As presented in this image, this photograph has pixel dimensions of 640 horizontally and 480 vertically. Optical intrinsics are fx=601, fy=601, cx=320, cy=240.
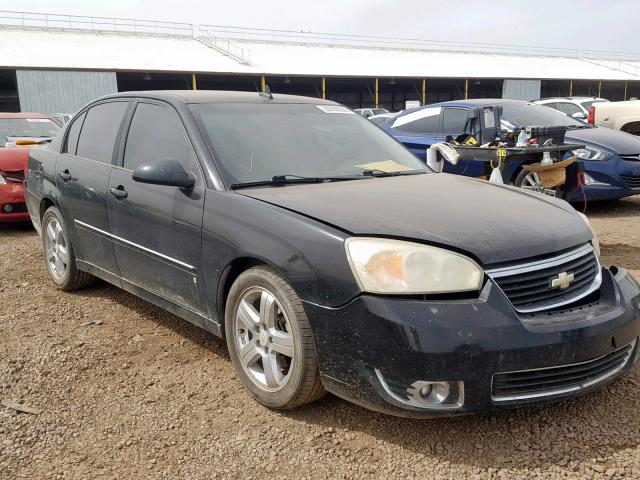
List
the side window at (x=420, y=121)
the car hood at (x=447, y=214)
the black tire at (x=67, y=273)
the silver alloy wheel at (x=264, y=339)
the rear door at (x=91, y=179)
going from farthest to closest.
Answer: the side window at (x=420, y=121), the black tire at (x=67, y=273), the rear door at (x=91, y=179), the silver alloy wheel at (x=264, y=339), the car hood at (x=447, y=214)

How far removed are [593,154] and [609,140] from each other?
1.48 feet

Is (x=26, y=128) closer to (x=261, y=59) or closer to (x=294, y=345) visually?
(x=294, y=345)

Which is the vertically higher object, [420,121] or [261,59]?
[261,59]

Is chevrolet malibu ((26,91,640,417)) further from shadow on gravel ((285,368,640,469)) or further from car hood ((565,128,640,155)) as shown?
car hood ((565,128,640,155))

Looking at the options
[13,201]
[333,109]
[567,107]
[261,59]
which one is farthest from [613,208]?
[261,59]

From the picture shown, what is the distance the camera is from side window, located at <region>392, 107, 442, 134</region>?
318 inches

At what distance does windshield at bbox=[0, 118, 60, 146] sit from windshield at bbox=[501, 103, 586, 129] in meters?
6.31

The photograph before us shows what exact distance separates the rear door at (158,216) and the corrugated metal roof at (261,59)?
77.5 ft

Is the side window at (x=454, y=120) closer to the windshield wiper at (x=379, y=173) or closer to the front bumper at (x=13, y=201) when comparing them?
the windshield wiper at (x=379, y=173)

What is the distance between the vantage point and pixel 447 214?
9.17 feet

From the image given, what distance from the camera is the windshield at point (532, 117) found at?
773 centimetres

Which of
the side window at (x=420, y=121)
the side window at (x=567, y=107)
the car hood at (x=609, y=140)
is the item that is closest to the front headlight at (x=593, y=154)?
the car hood at (x=609, y=140)

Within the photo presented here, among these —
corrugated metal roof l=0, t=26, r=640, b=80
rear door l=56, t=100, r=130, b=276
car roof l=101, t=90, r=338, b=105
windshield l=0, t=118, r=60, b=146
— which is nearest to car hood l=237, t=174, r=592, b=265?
car roof l=101, t=90, r=338, b=105

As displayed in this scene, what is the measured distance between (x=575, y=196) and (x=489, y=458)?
17.4ft
